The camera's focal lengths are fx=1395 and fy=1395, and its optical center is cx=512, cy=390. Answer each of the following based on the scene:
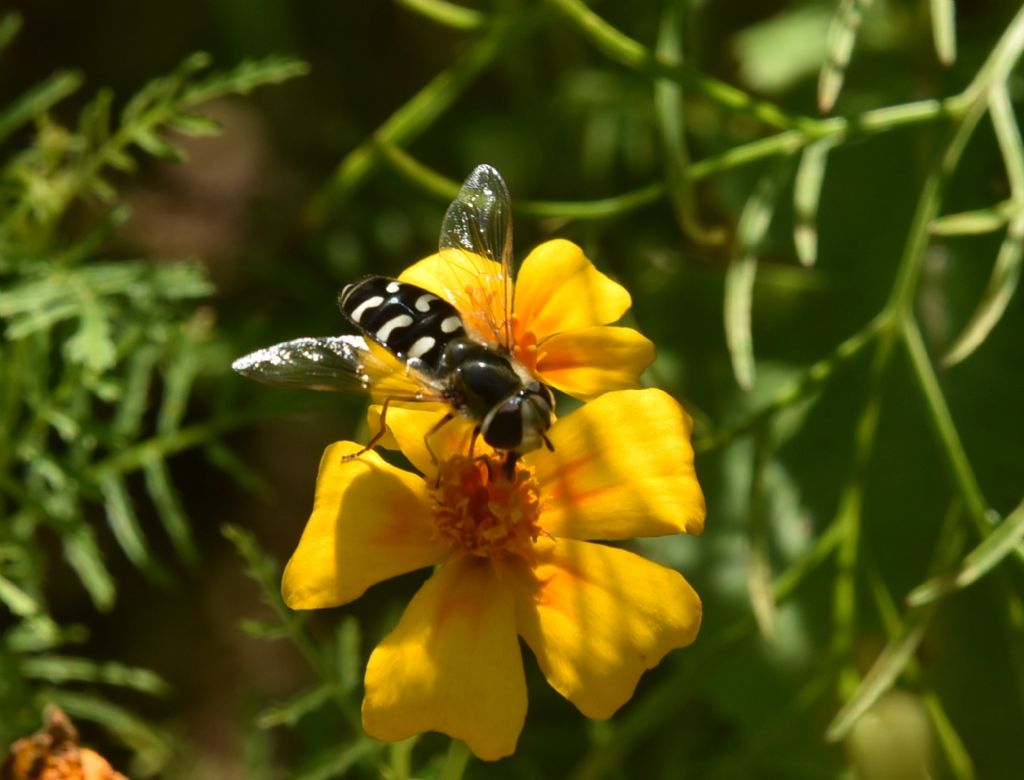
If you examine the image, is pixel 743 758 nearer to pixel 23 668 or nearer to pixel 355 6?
pixel 23 668

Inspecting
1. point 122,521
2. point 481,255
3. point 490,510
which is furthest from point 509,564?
point 122,521

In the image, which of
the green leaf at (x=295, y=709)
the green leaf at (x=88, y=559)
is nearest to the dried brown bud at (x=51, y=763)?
the green leaf at (x=295, y=709)

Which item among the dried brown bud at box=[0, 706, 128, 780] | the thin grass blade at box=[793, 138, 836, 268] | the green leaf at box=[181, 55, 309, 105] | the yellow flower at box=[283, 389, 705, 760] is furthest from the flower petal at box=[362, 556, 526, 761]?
the green leaf at box=[181, 55, 309, 105]

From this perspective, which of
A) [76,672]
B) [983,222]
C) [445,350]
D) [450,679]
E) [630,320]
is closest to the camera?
[450,679]

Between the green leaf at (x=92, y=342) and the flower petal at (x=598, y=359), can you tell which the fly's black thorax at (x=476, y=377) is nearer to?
the flower petal at (x=598, y=359)

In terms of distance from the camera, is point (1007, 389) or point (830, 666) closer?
point (830, 666)

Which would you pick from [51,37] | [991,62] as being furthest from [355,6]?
[991,62]

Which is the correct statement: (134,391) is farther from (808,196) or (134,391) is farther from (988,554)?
(988,554)
